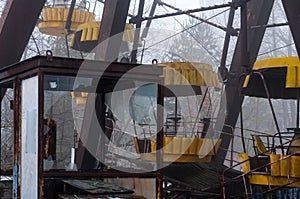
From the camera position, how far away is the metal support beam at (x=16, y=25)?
5.64 metres

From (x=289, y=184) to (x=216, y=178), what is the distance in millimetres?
2351

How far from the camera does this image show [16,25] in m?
5.68

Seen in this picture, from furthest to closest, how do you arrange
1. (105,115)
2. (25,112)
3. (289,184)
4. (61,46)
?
(61,46) < (289,184) < (105,115) < (25,112)

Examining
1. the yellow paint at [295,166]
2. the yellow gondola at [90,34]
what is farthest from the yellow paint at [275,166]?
the yellow gondola at [90,34]

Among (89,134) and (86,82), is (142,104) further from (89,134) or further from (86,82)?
(89,134)

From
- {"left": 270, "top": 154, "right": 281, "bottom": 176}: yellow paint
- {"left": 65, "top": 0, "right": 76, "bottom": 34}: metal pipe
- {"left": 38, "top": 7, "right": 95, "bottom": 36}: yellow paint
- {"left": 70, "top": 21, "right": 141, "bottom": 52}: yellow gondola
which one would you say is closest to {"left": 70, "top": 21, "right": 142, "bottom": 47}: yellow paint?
{"left": 70, "top": 21, "right": 141, "bottom": 52}: yellow gondola

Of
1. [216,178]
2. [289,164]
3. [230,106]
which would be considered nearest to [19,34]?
[289,164]

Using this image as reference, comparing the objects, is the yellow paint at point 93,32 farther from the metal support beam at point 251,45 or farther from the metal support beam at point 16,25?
the metal support beam at point 16,25

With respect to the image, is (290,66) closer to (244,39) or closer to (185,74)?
(244,39)

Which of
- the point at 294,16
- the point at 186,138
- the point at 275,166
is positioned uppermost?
the point at 294,16

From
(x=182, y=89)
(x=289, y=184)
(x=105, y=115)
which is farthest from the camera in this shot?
(x=182, y=89)

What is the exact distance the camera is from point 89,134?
4.81 metres

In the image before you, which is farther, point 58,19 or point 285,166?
point 58,19

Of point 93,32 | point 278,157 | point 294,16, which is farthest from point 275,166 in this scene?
point 93,32
